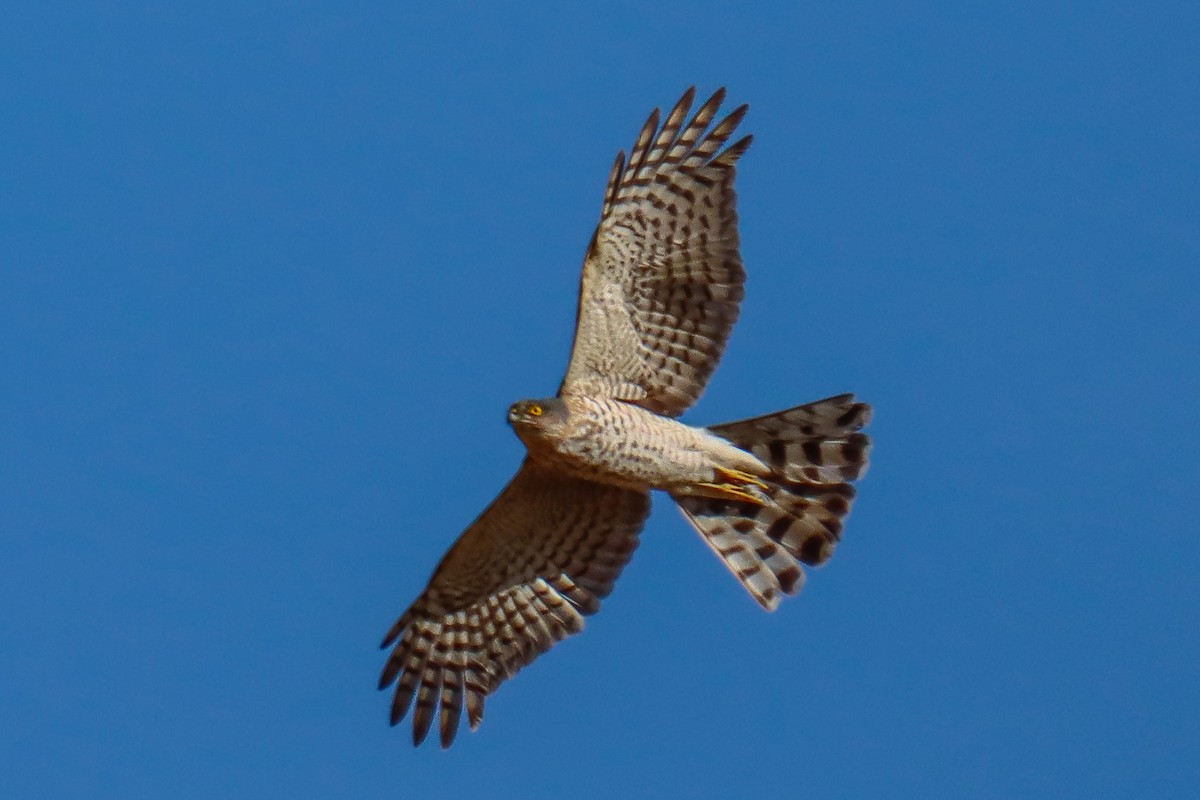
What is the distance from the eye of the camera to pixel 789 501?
1255cm

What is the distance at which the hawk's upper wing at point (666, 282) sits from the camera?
39.7ft

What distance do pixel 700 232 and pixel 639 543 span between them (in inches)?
73.5

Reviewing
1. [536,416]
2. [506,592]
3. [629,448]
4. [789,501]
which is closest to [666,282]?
[629,448]

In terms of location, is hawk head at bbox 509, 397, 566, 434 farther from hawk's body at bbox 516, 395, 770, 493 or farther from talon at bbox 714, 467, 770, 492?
talon at bbox 714, 467, 770, 492

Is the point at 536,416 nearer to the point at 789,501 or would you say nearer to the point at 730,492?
the point at 730,492

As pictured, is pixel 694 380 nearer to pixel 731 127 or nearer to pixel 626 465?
pixel 626 465

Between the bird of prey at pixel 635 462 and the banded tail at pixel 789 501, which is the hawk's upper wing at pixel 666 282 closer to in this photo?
the bird of prey at pixel 635 462

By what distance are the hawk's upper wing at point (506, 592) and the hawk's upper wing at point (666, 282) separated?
74cm

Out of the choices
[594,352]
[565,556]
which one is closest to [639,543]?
[565,556]

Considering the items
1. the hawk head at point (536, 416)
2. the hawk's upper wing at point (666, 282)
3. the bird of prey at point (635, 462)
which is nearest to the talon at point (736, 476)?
the bird of prey at point (635, 462)

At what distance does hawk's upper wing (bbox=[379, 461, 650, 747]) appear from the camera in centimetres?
1259

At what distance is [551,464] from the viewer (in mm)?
11961

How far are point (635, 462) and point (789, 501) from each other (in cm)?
108

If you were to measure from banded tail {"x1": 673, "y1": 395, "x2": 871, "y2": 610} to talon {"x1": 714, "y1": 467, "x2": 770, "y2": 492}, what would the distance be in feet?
0.40
